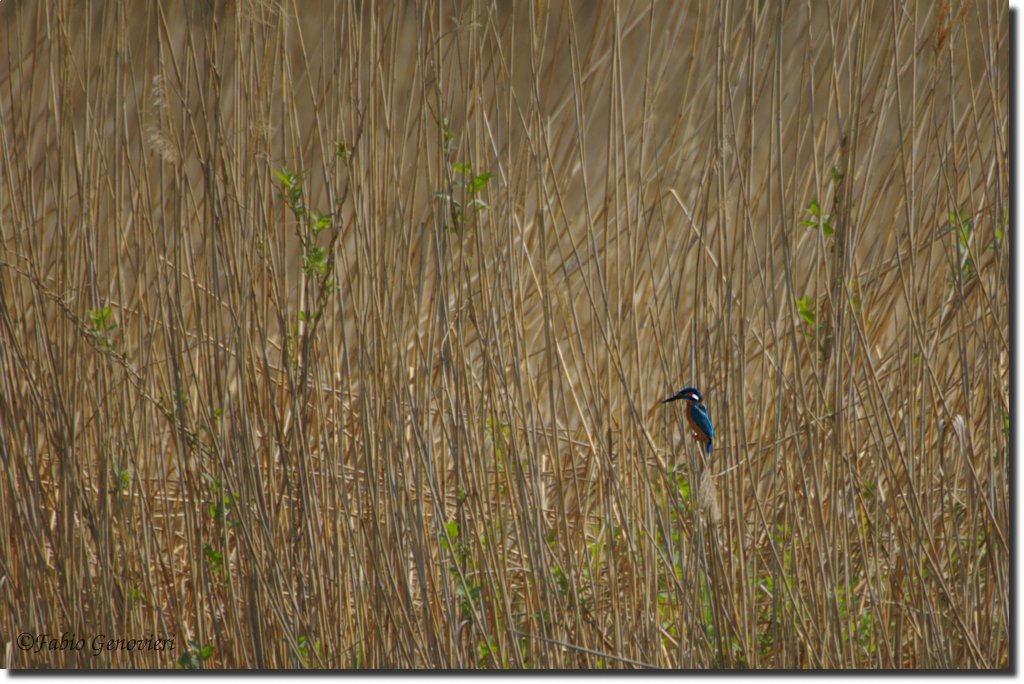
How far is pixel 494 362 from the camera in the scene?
1297 mm

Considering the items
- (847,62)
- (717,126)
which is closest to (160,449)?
(717,126)

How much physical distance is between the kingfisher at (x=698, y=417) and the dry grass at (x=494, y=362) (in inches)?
0.8

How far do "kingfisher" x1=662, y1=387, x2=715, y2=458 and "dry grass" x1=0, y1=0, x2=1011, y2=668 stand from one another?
0.02 metres

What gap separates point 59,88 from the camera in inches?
52.9

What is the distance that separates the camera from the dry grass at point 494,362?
1.22m

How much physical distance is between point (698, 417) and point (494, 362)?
31 centimetres

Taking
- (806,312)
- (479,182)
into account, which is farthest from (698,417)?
(479,182)

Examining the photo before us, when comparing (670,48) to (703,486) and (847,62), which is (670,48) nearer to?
(847,62)

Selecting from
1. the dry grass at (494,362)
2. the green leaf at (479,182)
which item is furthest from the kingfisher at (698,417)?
the green leaf at (479,182)

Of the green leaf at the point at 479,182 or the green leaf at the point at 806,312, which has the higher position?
the green leaf at the point at 479,182

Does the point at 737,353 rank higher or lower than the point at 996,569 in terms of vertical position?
higher

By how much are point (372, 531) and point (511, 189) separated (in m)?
0.56

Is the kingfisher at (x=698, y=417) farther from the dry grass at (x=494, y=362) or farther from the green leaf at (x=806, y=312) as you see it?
the green leaf at (x=806, y=312)

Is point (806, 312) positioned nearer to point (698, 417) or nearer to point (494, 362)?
point (698, 417)
